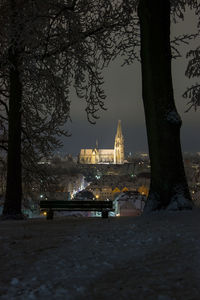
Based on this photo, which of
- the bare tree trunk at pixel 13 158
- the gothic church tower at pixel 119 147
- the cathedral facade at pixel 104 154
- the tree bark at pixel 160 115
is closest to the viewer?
the tree bark at pixel 160 115

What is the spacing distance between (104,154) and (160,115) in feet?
618

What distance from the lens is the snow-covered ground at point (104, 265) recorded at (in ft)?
8.44

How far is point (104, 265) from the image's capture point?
3.35 meters

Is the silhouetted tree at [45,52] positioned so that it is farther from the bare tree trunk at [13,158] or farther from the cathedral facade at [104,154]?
the cathedral facade at [104,154]

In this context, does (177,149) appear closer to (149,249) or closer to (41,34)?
(149,249)

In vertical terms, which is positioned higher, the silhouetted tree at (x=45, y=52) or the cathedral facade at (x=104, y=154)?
the cathedral facade at (x=104, y=154)

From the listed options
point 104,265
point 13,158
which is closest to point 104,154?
point 13,158

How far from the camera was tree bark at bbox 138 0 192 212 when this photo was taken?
7609 millimetres

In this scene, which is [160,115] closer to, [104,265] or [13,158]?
[104,265]

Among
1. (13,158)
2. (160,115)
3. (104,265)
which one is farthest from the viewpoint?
(13,158)

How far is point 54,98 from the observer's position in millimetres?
11922

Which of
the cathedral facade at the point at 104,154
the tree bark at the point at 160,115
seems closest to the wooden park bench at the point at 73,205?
the tree bark at the point at 160,115

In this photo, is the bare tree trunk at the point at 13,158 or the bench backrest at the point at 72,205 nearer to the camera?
the bare tree trunk at the point at 13,158

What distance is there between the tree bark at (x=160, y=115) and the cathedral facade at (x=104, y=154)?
174m
